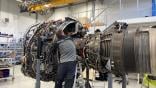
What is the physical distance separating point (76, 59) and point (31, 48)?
1077mm

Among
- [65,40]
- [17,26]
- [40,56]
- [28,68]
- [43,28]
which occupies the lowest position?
[28,68]

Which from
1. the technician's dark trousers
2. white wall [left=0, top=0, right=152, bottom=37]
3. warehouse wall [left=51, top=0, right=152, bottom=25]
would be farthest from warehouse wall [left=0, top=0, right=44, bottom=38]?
the technician's dark trousers

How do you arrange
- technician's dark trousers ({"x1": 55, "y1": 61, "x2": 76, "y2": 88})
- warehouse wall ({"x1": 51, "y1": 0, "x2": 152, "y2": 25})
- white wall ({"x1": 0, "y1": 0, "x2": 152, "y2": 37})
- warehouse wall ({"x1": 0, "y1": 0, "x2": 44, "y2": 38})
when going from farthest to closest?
warehouse wall ({"x1": 0, "y1": 0, "x2": 44, "y2": 38})
white wall ({"x1": 0, "y1": 0, "x2": 152, "y2": 37})
warehouse wall ({"x1": 51, "y1": 0, "x2": 152, "y2": 25})
technician's dark trousers ({"x1": 55, "y1": 61, "x2": 76, "y2": 88})

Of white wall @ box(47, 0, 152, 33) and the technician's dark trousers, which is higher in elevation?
white wall @ box(47, 0, 152, 33)

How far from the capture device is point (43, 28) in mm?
3980

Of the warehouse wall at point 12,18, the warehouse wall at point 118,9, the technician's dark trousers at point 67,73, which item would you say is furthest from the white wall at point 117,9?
the technician's dark trousers at point 67,73

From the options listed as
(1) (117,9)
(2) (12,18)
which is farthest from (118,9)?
(2) (12,18)

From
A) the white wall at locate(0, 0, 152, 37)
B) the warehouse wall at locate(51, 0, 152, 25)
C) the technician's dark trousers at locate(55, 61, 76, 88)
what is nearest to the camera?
the technician's dark trousers at locate(55, 61, 76, 88)

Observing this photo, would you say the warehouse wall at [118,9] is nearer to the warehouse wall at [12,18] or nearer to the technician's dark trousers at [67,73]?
the warehouse wall at [12,18]

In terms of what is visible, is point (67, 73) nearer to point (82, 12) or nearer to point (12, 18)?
point (82, 12)

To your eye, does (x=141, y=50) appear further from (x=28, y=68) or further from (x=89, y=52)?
(x=28, y=68)

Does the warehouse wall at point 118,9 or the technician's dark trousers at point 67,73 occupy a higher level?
the warehouse wall at point 118,9

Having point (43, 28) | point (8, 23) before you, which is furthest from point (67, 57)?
point (8, 23)

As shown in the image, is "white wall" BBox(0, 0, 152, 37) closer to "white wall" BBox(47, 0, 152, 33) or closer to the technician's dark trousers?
"white wall" BBox(47, 0, 152, 33)
